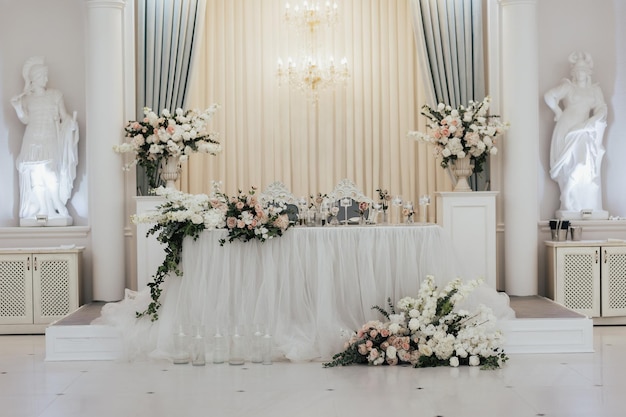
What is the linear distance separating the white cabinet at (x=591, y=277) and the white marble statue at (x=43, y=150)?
5141mm

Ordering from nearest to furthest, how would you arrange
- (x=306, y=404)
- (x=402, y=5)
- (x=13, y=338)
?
(x=306, y=404) < (x=13, y=338) < (x=402, y=5)

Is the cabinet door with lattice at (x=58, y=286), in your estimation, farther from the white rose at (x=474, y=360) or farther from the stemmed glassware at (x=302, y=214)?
the white rose at (x=474, y=360)

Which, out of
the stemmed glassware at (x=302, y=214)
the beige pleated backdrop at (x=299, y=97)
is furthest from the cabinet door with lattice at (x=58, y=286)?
the stemmed glassware at (x=302, y=214)

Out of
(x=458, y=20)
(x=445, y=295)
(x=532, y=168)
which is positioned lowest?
(x=445, y=295)

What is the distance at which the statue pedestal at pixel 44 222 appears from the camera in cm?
925

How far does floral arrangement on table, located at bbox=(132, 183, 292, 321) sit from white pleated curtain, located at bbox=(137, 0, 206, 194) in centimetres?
198

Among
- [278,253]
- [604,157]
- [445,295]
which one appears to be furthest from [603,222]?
[278,253]

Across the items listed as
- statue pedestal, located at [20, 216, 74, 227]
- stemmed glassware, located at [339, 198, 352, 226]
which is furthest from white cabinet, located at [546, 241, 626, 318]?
statue pedestal, located at [20, 216, 74, 227]

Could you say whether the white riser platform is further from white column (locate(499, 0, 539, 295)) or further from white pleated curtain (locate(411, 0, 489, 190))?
white pleated curtain (locate(411, 0, 489, 190))

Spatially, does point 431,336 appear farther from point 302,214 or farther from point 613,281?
point 613,281

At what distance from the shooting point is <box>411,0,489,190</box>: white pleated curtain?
9391mm

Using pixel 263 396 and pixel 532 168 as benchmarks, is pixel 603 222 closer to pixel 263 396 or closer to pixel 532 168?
pixel 532 168

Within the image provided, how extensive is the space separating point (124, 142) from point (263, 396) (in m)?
4.06

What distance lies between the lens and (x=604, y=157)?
9.66 meters
